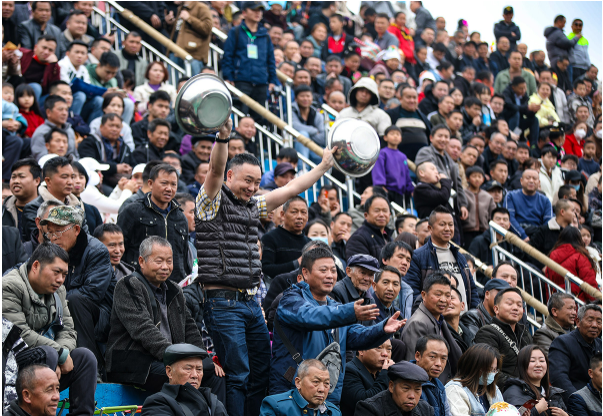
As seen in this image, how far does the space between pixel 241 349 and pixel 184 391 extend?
0.61 metres

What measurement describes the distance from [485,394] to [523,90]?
Answer: 480 inches

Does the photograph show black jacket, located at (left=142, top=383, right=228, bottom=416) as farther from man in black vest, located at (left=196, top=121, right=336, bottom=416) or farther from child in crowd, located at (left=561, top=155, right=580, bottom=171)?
child in crowd, located at (left=561, top=155, right=580, bottom=171)

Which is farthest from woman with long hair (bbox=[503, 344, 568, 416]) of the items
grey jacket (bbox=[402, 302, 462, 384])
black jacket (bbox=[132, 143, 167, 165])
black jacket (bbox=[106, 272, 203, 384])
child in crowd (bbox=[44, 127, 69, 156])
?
child in crowd (bbox=[44, 127, 69, 156])

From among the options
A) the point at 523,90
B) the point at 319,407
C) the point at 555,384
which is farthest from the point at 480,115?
Answer: the point at 319,407

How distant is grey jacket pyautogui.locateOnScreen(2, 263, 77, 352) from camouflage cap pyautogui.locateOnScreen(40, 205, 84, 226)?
2.13 ft

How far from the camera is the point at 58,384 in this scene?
4.89 meters

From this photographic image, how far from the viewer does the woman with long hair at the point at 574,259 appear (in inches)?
400

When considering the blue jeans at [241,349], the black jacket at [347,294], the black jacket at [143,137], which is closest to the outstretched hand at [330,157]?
the black jacket at [347,294]

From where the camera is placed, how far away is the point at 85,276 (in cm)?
625

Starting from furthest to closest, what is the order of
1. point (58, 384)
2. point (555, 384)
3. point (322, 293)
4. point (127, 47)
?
point (127, 47)
point (555, 384)
point (322, 293)
point (58, 384)

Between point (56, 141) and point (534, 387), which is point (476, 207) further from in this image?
point (56, 141)

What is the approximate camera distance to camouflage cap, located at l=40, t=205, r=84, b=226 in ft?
20.5

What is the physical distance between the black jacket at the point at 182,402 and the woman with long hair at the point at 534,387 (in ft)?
9.23

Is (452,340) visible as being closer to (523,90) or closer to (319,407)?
(319,407)
